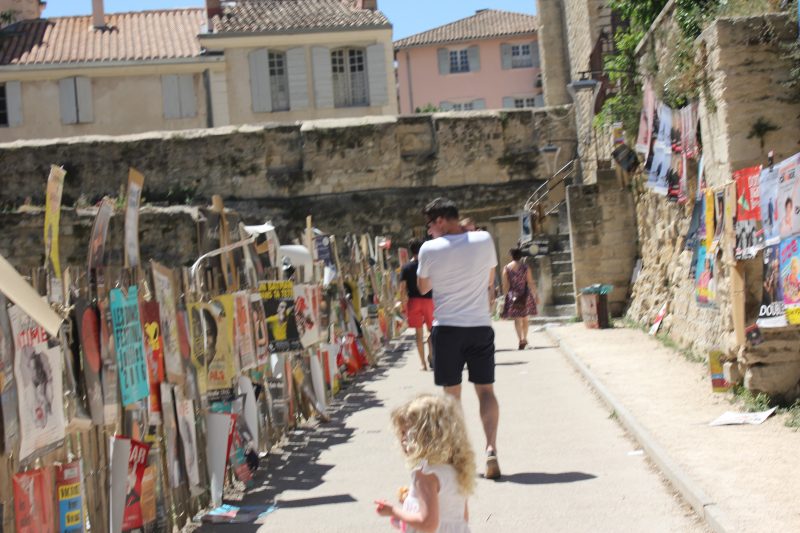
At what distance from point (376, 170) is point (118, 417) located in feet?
75.6

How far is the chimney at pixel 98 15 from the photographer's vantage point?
1576 inches

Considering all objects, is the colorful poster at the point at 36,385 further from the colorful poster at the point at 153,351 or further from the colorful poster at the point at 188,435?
the colorful poster at the point at 188,435

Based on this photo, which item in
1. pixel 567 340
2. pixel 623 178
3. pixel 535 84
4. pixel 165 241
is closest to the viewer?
pixel 567 340

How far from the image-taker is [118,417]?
5.57 meters

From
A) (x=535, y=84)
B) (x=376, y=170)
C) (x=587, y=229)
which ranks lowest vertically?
(x=587, y=229)

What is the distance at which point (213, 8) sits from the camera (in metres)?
37.9

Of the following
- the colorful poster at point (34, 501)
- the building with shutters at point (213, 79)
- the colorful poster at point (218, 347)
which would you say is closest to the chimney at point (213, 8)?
the building with shutters at point (213, 79)

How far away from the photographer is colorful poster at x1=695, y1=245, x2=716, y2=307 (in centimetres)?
1012

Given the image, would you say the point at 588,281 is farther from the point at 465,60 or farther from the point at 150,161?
the point at 465,60

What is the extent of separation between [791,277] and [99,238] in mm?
4720

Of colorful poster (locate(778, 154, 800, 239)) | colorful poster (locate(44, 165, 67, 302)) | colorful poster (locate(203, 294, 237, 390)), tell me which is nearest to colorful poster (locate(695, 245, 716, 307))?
colorful poster (locate(778, 154, 800, 239))

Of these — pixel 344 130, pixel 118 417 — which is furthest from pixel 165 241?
pixel 118 417

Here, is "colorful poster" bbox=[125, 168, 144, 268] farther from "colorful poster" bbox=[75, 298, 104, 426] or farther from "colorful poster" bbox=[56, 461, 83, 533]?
"colorful poster" bbox=[56, 461, 83, 533]

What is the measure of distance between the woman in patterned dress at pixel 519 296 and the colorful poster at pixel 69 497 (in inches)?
437
